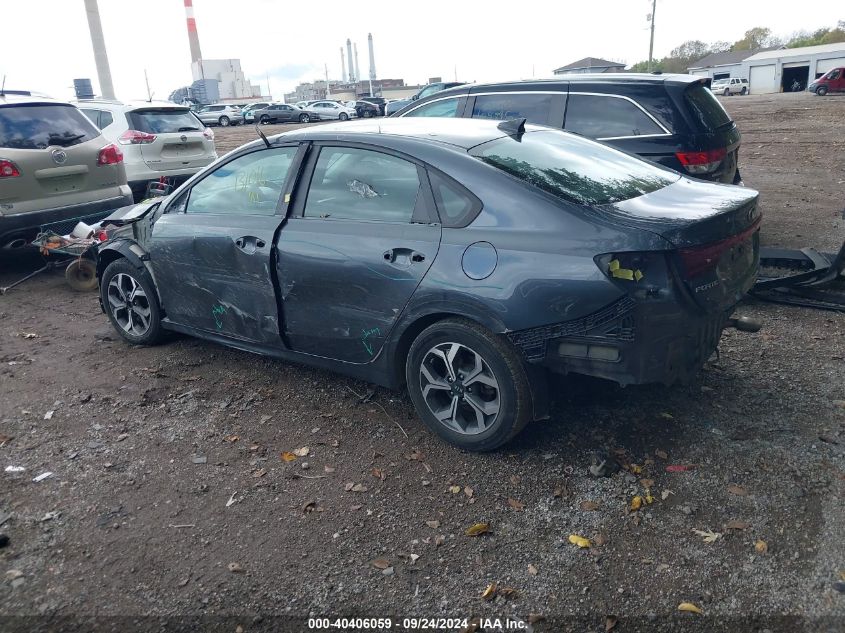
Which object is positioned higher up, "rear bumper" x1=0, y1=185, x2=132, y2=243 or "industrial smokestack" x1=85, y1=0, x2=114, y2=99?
"industrial smokestack" x1=85, y1=0, x2=114, y2=99

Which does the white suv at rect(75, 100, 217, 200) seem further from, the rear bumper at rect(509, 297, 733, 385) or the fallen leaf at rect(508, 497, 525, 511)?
the fallen leaf at rect(508, 497, 525, 511)

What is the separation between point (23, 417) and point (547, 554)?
11.4 ft

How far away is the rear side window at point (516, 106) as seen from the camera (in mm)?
7246

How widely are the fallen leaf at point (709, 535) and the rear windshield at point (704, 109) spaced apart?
465 centimetres

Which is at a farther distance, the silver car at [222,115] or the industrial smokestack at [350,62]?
the industrial smokestack at [350,62]

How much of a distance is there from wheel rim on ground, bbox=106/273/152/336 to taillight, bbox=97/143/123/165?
3.29 m

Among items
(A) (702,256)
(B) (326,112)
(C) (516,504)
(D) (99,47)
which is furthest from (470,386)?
(D) (99,47)

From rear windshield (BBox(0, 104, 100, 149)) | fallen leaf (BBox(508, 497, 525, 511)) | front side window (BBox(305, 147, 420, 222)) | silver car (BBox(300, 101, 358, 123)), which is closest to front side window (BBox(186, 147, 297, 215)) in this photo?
front side window (BBox(305, 147, 420, 222))

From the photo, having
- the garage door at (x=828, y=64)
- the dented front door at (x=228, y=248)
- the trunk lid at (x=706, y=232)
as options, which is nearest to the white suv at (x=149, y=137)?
the dented front door at (x=228, y=248)

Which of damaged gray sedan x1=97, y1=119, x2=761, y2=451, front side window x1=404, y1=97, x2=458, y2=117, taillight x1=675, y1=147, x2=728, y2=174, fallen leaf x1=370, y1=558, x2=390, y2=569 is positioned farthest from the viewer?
front side window x1=404, y1=97, x2=458, y2=117

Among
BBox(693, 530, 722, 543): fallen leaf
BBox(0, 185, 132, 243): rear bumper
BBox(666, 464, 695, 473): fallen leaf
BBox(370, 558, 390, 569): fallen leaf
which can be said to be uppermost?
BBox(0, 185, 132, 243): rear bumper

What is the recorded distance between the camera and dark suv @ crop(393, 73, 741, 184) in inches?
257

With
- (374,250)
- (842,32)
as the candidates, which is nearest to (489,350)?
(374,250)

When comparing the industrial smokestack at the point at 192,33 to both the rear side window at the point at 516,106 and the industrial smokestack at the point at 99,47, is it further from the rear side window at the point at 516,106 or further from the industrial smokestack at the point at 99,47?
the rear side window at the point at 516,106
